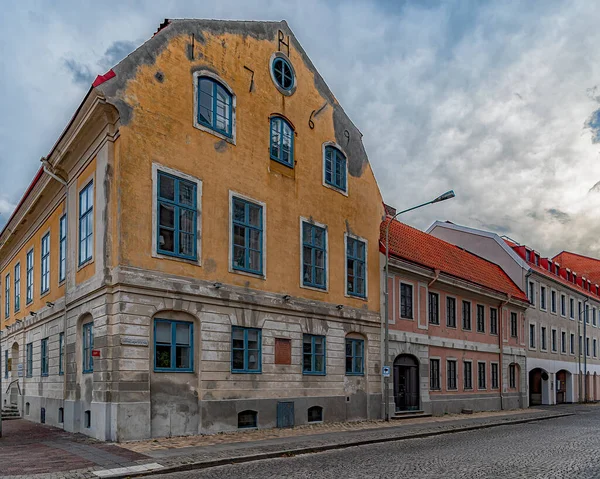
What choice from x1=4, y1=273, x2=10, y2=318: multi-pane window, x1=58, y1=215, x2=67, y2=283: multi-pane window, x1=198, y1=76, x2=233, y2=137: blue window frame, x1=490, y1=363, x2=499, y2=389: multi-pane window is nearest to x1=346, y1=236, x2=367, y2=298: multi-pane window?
x1=198, y1=76, x2=233, y2=137: blue window frame

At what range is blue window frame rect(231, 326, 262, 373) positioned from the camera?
18.5m

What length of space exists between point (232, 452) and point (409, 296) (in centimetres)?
1475

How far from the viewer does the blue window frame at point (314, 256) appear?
21.7 metres

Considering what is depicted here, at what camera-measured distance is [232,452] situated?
1398 centimetres

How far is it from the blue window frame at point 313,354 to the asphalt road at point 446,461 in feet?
14.4

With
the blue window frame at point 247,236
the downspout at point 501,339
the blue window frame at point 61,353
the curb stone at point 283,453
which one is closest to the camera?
the curb stone at point 283,453

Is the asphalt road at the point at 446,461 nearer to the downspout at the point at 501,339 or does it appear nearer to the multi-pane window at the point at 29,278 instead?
the multi-pane window at the point at 29,278

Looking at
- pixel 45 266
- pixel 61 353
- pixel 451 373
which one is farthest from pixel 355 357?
pixel 45 266

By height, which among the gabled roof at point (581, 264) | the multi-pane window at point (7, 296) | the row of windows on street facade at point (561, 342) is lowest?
the row of windows on street facade at point (561, 342)

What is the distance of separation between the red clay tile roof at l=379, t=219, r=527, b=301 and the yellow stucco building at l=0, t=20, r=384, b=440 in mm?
3125

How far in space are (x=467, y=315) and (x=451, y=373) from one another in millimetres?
3376

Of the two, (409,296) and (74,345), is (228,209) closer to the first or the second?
(74,345)

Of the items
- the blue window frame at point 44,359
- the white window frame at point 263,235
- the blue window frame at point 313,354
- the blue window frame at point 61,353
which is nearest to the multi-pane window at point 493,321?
the blue window frame at point 313,354

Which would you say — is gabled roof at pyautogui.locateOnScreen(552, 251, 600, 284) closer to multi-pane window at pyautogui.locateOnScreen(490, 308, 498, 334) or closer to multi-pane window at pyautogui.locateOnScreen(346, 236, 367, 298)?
multi-pane window at pyautogui.locateOnScreen(490, 308, 498, 334)
